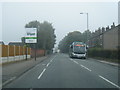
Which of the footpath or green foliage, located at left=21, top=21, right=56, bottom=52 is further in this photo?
green foliage, located at left=21, top=21, right=56, bottom=52

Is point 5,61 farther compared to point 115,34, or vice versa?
point 115,34

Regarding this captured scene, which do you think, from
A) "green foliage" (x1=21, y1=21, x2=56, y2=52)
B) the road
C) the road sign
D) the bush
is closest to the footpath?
the road

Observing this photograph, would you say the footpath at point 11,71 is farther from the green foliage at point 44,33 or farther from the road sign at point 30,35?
the green foliage at point 44,33

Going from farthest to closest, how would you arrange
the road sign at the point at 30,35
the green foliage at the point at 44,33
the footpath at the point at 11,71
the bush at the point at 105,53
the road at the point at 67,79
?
the green foliage at the point at 44,33, the road sign at the point at 30,35, the bush at the point at 105,53, the footpath at the point at 11,71, the road at the point at 67,79

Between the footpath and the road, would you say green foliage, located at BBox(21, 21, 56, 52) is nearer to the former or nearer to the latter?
the footpath

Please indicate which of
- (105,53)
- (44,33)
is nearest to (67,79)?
(105,53)

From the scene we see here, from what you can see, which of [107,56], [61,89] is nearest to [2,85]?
[61,89]

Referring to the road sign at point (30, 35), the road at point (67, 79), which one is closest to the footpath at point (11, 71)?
the road at point (67, 79)

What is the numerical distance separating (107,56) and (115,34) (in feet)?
81.6

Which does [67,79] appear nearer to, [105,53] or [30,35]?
[30,35]

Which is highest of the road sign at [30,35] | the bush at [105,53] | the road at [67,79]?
the road sign at [30,35]

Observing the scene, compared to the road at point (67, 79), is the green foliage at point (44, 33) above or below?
above

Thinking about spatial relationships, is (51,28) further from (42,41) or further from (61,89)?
(61,89)

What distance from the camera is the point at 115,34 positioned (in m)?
63.5
